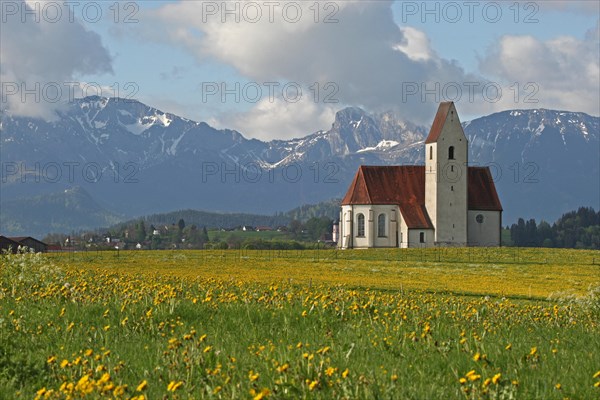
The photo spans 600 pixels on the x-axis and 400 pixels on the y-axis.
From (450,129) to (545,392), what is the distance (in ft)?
342

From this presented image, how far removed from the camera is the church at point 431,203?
110 metres

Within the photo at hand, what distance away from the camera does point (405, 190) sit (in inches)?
4429

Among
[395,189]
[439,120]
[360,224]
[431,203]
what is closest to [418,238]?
[431,203]

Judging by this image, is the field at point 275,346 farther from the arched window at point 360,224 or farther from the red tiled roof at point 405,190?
the arched window at point 360,224

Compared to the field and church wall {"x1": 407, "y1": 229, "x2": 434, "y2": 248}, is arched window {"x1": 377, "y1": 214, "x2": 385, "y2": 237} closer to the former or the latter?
church wall {"x1": 407, "y1": 229, "x2": 434, "y2": 248}

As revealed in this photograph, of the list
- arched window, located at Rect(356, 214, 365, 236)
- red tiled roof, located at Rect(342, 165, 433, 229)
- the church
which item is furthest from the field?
arched window, located at Rect(356, 214, 365, 236)

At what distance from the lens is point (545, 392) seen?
953 centimetres

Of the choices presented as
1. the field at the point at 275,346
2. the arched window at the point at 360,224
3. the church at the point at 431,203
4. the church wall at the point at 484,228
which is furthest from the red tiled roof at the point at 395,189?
the field at the point at 275,346

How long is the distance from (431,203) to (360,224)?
Answer: 9154 mm

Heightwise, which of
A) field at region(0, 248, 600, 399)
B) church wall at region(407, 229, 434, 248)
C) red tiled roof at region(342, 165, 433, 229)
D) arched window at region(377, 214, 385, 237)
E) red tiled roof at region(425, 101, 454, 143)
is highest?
red tiled roof at region(425, 101, 454, 143)

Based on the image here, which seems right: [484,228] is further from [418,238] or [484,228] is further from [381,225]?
[381,225]

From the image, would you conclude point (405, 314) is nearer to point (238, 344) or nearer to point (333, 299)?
point (333, 299)

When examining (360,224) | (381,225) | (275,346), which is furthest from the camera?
(360,224)

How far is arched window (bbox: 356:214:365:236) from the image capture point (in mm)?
112062
